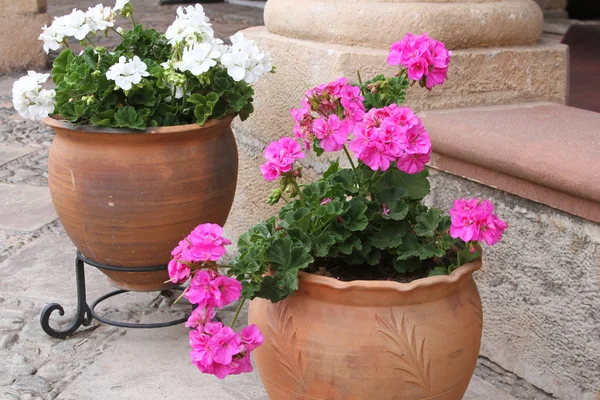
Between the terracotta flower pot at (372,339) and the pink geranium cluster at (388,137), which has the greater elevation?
the pink geranium cluster at (388,137)

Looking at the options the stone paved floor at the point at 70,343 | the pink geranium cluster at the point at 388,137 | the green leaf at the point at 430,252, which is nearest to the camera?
the pink geranium cluster at the point at 388,137

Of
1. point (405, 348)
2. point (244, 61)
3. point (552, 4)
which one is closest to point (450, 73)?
point (244, 61)

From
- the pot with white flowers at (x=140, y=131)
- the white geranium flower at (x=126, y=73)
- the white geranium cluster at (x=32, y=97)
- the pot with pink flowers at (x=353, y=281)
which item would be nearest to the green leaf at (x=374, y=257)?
the pot with pink flowers at (x=353, y=281)

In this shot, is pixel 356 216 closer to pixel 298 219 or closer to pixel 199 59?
pixel 298 219

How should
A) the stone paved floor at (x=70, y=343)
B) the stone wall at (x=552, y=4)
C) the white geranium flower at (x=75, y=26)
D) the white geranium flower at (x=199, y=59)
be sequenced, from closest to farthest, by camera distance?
the white geranium flower at (x=199, y=59) → the stone paved floor at (x=70, y=343) → the white geranium flower at (x=75, y=26) → the stone wall at (x=552, y=4)

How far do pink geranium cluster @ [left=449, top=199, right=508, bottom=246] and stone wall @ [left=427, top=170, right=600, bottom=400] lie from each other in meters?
0.53

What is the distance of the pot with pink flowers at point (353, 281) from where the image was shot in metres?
1.50

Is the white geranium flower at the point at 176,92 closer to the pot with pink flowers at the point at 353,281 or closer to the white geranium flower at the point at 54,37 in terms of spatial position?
the white geranium flower at the point at 54,37

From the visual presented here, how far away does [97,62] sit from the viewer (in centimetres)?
232

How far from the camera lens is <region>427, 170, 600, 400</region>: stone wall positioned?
6.65ft

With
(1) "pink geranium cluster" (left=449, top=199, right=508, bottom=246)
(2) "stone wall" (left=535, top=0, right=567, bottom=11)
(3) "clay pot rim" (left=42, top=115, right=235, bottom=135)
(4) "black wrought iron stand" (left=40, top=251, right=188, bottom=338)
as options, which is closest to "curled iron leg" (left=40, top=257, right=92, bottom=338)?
(4) "black wrought iron stand" (left=40, top=251, right=188, bottom=338)

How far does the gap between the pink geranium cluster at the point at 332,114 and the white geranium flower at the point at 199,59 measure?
0.54 m

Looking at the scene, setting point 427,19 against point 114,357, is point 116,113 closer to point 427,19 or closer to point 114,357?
point 114,357

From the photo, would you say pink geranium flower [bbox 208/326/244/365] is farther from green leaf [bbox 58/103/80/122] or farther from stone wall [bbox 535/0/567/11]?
stone wall [bbox 535/0/567/11]
